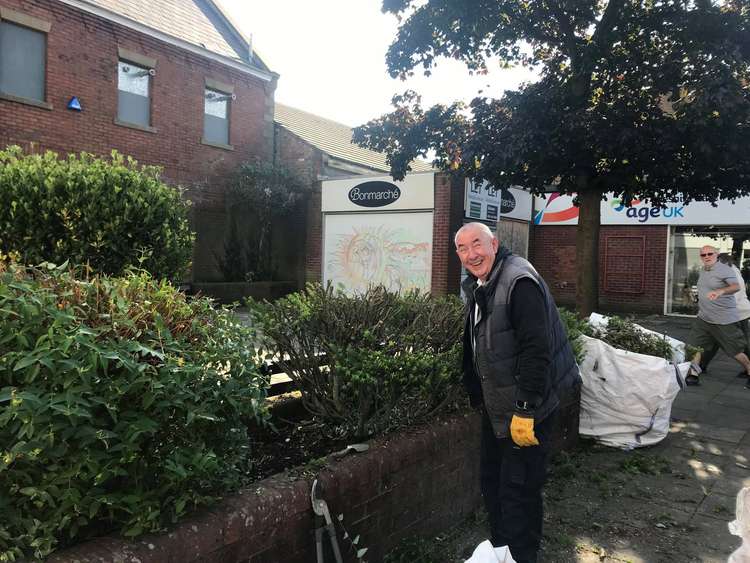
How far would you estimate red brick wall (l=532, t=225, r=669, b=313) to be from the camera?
1716 cm

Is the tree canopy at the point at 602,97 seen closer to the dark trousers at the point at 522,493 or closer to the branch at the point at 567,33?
the branch at the point at 567,33

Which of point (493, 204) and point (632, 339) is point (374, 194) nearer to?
point (493, 204)

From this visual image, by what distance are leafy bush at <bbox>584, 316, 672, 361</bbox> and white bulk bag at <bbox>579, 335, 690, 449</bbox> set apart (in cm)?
43

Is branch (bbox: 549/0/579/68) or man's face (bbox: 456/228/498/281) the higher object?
branch (bbox: 549/0/579/68)

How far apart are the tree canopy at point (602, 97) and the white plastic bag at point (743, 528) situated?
6.94 metres

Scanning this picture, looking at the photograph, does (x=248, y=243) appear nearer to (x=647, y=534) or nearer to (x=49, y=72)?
(x=49, y=72)

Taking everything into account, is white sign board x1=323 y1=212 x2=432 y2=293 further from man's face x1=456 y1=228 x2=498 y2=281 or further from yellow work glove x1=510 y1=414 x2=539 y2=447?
yellow work glove x1=510 y1=414 x2=539 y2=447

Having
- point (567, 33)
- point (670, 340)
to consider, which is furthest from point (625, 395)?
point (567, 33)

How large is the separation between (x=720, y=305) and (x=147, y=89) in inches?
519

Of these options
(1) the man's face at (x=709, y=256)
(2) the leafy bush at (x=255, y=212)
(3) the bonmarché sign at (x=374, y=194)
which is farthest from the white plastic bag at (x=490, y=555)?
(2) the leafy bush at (x=255, y=212)

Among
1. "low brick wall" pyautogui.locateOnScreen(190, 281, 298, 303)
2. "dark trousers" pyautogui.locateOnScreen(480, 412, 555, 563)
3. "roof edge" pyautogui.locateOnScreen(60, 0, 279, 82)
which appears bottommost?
"dark trousers" pyautogui.locateOnScreen(480, 412, 555, 563)

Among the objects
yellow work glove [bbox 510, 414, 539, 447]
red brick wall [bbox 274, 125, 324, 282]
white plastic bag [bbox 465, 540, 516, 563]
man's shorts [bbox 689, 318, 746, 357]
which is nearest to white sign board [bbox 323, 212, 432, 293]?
red brick wall [bbox 274, 125, 324, 282]

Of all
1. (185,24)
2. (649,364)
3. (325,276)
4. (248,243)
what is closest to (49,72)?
(185,24)

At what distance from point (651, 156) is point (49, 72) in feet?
39.1
